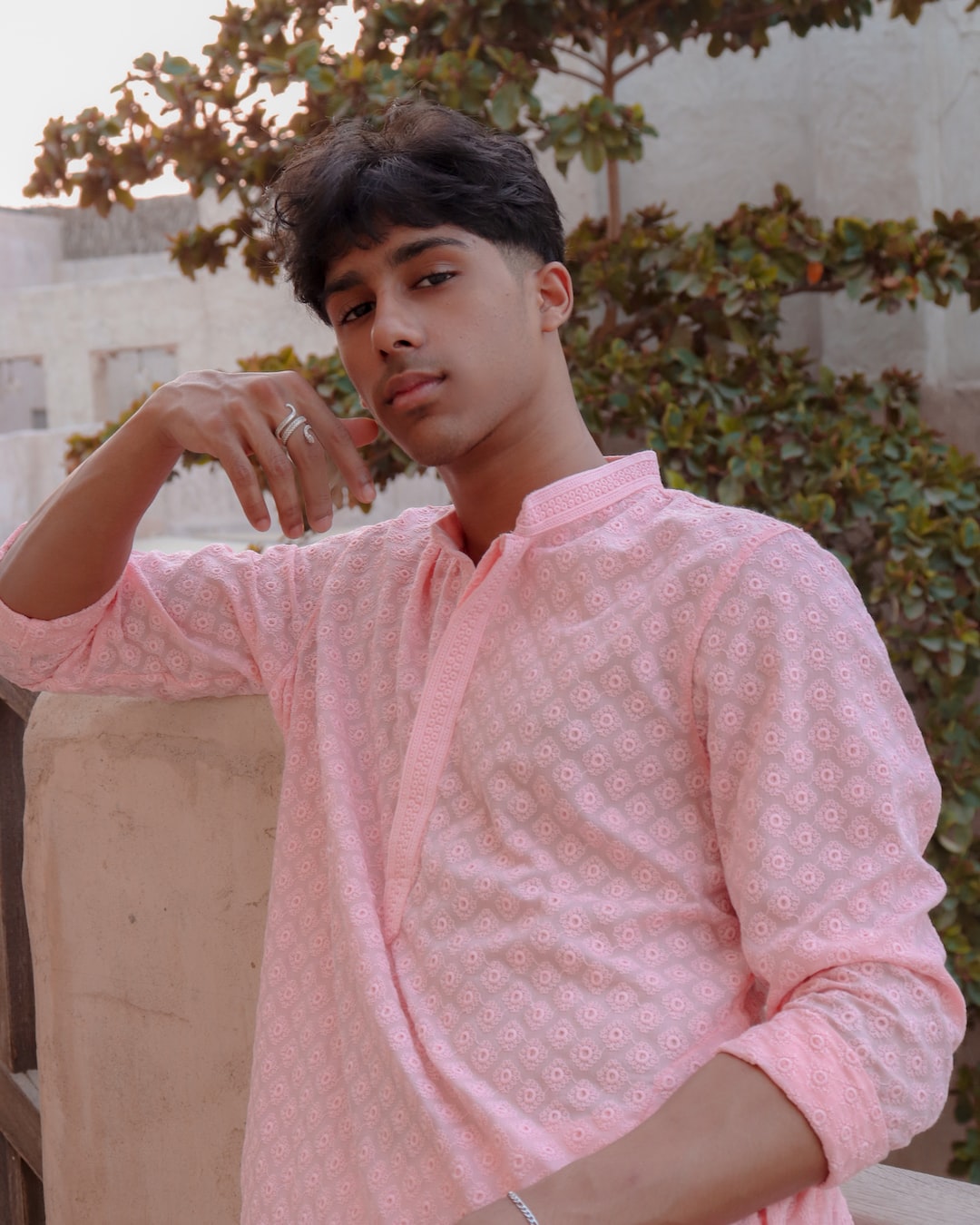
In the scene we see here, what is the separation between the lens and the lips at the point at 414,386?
52.4 inches

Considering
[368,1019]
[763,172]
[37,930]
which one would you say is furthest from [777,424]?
[368,1019]

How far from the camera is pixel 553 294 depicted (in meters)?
1.45

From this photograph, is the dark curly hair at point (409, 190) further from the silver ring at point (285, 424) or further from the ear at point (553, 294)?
the silver ring at point (285, 424)

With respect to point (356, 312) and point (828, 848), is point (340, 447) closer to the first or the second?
point (356, 312)

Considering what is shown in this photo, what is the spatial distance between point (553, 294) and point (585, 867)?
593 millimetres

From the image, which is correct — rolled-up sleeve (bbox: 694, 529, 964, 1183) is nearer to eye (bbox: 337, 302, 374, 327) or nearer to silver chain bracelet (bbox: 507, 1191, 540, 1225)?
silver chain bracelet (bbox: 507, 1191, 540, 1225)

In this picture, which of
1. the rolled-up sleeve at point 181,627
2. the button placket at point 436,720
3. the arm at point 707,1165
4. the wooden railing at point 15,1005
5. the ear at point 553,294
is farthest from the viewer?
the wooden railing at point 15,1005

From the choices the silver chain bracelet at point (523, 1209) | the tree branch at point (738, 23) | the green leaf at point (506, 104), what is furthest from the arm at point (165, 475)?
the tree branch at point (738, 23)

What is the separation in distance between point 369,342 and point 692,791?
53 cm

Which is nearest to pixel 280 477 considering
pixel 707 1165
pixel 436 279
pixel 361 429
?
pixel 361 429

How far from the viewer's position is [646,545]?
1282 millimetres

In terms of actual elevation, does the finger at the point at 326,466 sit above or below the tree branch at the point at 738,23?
below

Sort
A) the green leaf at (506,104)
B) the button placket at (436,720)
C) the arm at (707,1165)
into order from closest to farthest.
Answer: the arm at (707,1165) → the button placket at (436,720) → the green leaf at (506,104)

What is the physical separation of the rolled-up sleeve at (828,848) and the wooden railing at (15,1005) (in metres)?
1.31
